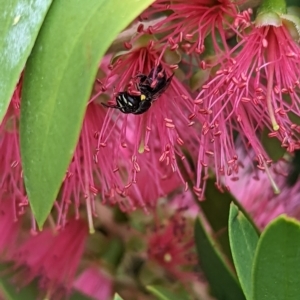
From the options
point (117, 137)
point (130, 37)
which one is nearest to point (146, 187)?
point (117, 137)

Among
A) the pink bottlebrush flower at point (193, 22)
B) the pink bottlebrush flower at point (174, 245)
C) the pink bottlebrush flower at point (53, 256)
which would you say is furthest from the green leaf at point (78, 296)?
the pink bottlebrush flower at point (193, 22)

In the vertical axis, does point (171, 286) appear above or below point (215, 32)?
below

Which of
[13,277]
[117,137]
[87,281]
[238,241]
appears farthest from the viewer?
[87,281]

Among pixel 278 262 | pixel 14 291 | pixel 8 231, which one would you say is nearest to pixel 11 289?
pixel 14 291

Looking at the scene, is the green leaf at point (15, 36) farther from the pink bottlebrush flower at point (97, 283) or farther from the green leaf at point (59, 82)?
the pink bottlebrush flower at point (97, 283)

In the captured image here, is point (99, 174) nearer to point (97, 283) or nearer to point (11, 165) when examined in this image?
point (11, 165)

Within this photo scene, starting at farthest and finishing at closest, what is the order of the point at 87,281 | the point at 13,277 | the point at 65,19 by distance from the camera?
1. the point at 87,281
2. the point at 13,277
3. the point at 65,19

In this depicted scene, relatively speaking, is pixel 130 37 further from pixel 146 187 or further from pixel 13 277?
pixel 13 277
